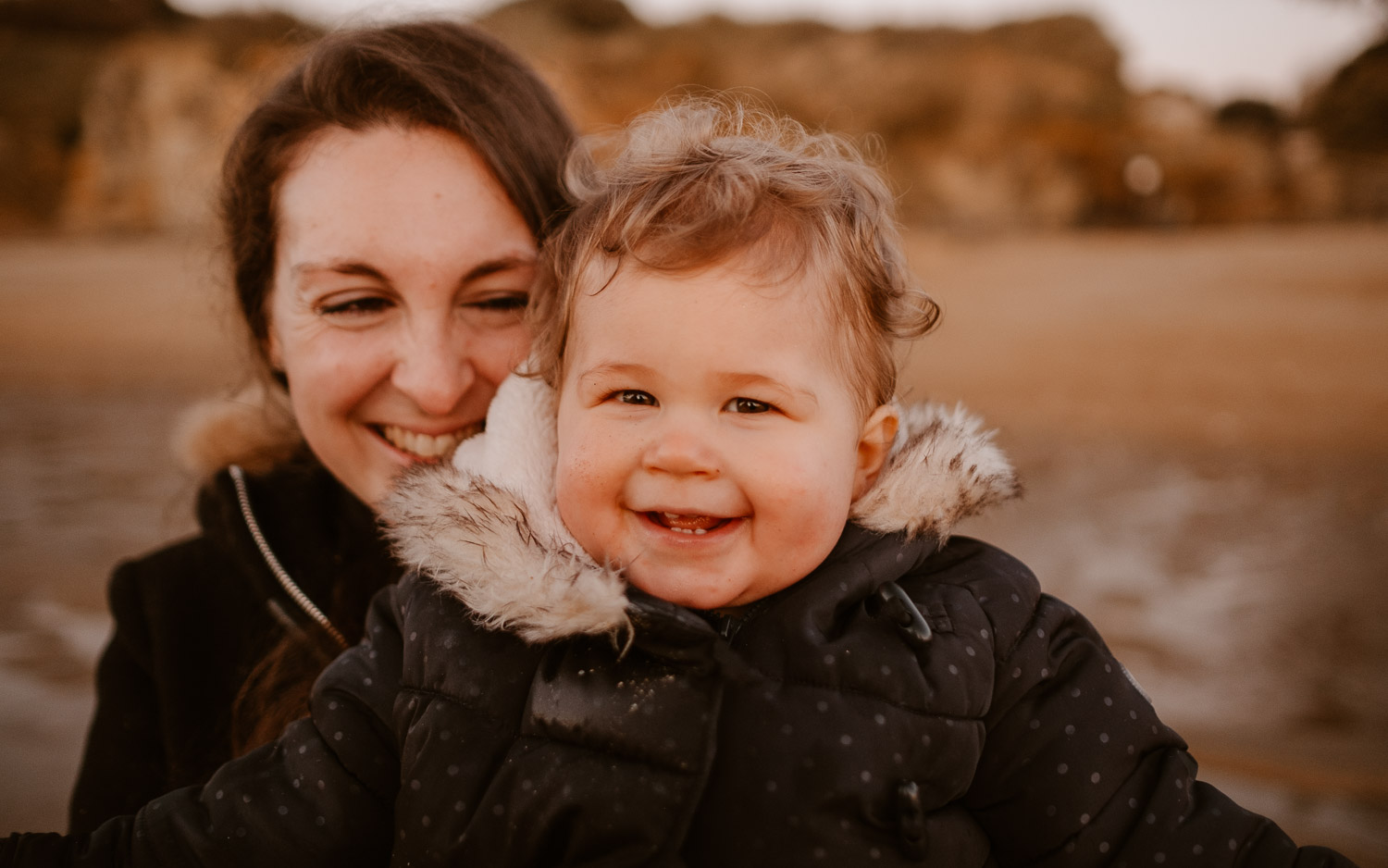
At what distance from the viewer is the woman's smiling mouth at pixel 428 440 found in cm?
201

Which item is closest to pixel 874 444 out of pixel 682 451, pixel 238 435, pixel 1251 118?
pixel 682 451

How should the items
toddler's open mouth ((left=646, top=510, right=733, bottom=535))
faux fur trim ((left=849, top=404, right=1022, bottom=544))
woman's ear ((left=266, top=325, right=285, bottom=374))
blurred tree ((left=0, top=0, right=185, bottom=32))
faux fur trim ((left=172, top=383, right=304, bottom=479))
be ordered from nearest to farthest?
toddler's open mouth ((left=646, top=510, right=733, bottom=535)) → faux fur trim ((left=849, top=404, right=1022, bottom=544)) → woman's ear ((left=266, top=325, right=285, bottom=374)) → faux fur trim ((left=172, top=383, right=304, bottom=479)) → blurred tree ((left=0, top=0, right=185, bottom=32))

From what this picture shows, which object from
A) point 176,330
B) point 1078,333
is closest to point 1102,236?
point 1078,333

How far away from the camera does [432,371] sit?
1.87m

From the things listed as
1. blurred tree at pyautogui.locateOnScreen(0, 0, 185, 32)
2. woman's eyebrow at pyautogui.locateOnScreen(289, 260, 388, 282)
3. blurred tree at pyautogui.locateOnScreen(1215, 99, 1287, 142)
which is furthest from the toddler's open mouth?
blurred tree at pyautogui.locateOnScreen(0, 0, 185, 32)

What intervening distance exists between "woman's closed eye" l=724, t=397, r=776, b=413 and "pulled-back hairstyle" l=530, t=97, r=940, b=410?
7.2 inches

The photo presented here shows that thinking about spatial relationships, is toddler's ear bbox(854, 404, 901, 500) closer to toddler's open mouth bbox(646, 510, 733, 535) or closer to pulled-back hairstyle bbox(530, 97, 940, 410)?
pulled-back hairstyle bbox(530, 97, 940, 410)

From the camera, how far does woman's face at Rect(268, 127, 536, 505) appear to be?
1.87 meters

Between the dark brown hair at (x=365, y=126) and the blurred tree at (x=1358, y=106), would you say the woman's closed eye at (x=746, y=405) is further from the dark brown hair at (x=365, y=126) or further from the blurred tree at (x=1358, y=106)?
the blurred tree at (x=1358, y=106)

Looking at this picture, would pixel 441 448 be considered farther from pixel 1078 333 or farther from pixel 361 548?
pixel 1078 333

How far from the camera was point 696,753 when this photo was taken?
141 centimetres

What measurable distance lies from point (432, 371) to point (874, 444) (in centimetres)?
84

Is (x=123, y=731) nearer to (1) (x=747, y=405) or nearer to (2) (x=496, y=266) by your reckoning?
(2) (x=496, y=266)

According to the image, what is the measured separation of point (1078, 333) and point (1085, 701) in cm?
813
